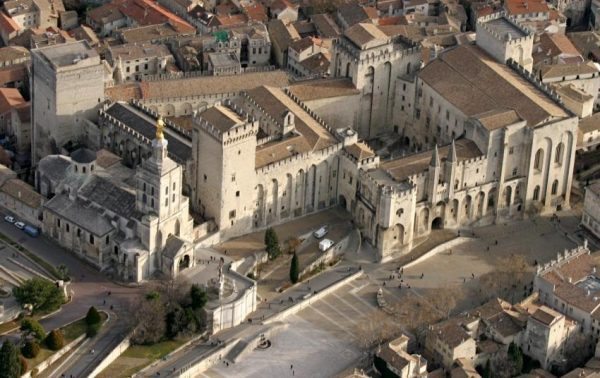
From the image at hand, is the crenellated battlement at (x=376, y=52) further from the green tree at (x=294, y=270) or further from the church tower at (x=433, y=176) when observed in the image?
the green tree at (x=294, y=270)

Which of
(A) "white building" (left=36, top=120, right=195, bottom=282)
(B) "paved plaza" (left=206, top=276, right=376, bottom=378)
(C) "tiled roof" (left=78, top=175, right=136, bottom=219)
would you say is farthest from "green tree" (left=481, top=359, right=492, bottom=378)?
(C) "tiled roof" (left=78, top=175, right=136, bottom=219)

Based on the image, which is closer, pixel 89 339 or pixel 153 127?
pixel 89 339

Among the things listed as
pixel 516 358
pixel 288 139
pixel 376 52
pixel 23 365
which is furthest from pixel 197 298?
pixel 376 52

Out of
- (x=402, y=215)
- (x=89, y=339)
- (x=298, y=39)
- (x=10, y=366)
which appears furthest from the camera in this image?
(x=298, y=39)

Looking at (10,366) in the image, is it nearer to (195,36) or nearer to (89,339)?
(89,339)

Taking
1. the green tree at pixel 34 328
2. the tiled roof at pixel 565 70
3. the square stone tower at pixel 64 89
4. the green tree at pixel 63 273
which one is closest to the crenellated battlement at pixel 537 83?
the tiled roof at pixel 565 70

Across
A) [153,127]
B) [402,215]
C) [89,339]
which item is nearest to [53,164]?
[153,127]

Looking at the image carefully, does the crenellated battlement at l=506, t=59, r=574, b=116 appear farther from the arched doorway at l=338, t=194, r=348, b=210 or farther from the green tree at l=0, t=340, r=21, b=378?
the green tree at l=0, t=340, r=21, b=378
